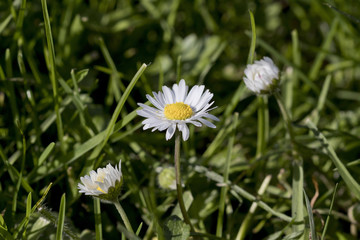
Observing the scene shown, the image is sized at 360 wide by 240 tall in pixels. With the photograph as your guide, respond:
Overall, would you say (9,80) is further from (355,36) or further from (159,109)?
(355,36)

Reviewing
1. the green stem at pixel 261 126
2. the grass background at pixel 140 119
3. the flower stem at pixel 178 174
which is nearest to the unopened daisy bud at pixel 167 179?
the grass background at pixel 140 119

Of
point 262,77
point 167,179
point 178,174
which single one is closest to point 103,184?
point 178,174

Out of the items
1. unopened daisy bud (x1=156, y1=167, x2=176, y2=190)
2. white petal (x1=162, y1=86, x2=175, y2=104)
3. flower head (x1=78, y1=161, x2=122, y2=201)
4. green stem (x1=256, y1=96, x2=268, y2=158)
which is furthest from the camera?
green stem (x1=256, y1=96, x2=268, y2=158)

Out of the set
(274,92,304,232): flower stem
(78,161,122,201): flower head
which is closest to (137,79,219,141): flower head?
(78,161,122,201): flower head

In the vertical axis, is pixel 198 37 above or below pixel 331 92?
above

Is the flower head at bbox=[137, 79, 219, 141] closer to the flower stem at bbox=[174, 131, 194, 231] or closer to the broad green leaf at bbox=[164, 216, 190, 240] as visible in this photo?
the flower stem at bbox=[174, 131, 194, 231]

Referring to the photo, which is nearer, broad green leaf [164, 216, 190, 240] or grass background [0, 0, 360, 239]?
broad green leaf [164, 216, 190, 240]

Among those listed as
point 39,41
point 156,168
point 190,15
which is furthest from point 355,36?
point 39,41
